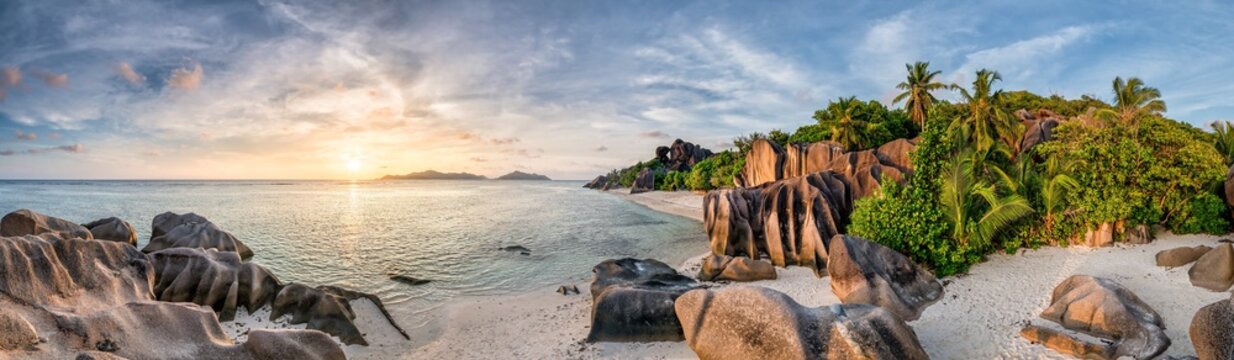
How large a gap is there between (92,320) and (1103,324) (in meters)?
20.0

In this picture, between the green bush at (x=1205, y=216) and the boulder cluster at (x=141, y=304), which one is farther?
the green bush at (x=1205, y=216)

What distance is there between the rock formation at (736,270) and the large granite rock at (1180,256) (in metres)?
11.3

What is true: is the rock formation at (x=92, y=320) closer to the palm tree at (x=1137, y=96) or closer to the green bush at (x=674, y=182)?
the palm tree at (x=1137, y=96)

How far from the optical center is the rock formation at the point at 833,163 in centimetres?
2256

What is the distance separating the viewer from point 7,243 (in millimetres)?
9711

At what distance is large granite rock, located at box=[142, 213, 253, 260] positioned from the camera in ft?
74.0

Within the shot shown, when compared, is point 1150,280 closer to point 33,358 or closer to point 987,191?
point 987,191

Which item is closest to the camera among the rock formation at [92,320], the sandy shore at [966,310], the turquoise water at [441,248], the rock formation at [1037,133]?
the rock formation at [92,320]

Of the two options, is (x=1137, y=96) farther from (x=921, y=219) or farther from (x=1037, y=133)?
(x=921, y=219)

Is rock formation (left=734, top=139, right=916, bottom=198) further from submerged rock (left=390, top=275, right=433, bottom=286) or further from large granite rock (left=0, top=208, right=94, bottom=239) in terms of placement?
large granite rock (left=0, top=208, right=94, bottom=239)

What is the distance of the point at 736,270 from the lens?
745 inches

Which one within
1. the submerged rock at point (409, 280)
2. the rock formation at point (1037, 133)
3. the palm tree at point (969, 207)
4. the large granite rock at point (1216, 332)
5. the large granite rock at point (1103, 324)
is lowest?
the submerged rock at point (409, 280)

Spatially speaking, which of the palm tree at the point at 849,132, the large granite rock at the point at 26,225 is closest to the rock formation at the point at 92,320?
the large granite rock at the point at 26,225

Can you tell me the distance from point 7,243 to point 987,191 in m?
25.3
